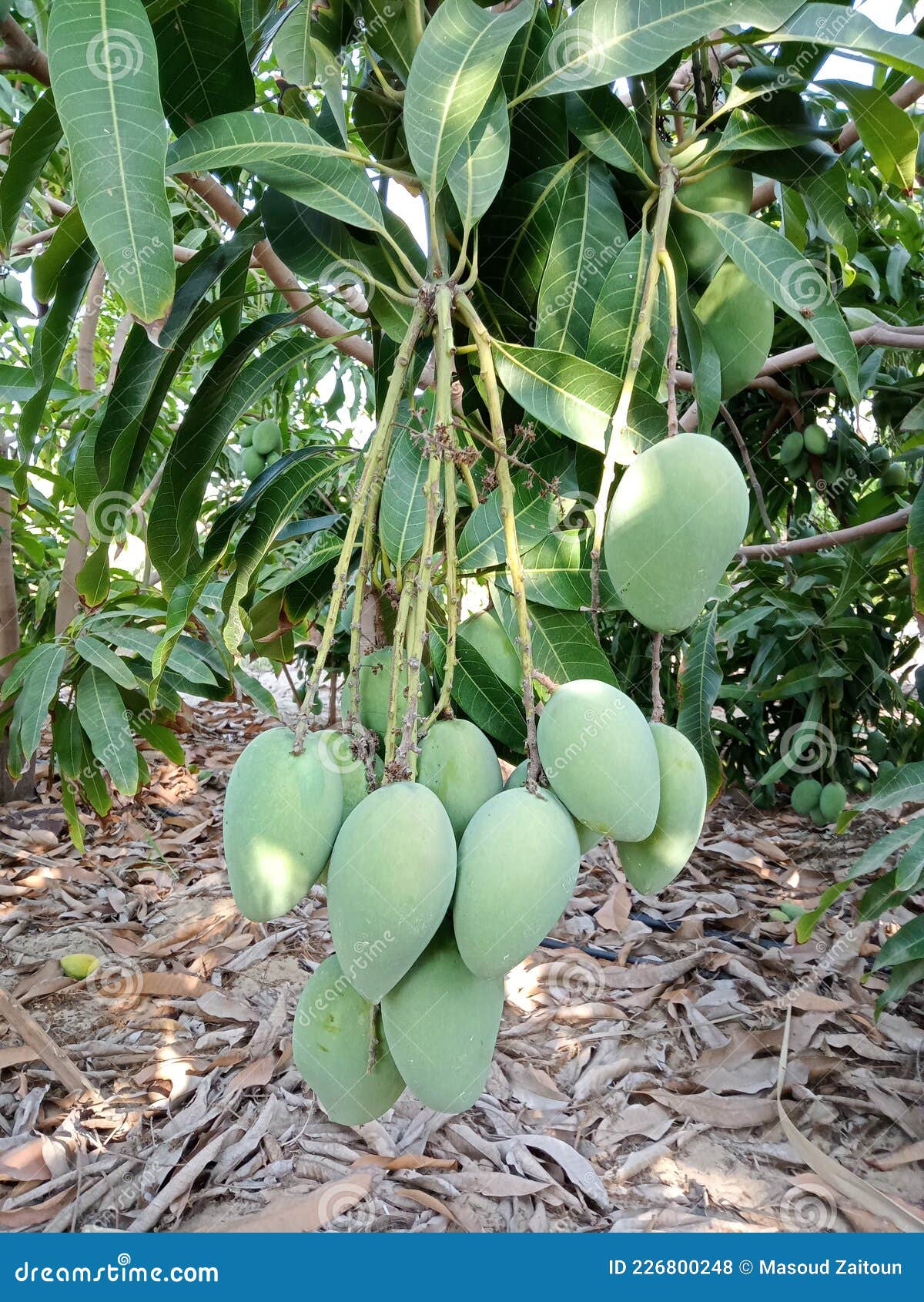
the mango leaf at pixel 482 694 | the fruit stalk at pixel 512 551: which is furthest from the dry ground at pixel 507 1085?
the fruit stalk at pixel 512 551

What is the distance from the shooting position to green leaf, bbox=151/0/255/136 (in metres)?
0.65

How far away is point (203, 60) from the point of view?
66 centimetres

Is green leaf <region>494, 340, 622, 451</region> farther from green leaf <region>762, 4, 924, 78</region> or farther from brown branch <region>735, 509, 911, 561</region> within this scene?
brown branch <region>735, 509, 911, 561</region>

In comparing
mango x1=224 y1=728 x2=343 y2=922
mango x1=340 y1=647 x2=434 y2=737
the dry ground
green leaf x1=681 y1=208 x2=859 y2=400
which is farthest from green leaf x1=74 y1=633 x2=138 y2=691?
green leaf x1=681 y1=208 x2=859 y2=400

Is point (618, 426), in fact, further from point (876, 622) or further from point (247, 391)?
point (876, 622)

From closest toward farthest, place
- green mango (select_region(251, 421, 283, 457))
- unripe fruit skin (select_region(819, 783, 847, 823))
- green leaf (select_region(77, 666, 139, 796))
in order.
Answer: green leaf (select_region(77, 666, 139, 796)) → unripe fruit skin (select_region(819, 783, 847, 823)) → green mango (select_region(251, 421, 283, 457))

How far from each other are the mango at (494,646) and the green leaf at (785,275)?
1.01ft

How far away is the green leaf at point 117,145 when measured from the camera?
471mm

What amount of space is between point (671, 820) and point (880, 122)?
0.54 m

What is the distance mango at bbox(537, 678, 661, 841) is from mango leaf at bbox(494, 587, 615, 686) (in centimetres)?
14

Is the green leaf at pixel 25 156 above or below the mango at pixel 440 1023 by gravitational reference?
above

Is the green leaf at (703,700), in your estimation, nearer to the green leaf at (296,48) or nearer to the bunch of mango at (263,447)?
the green leaf at (296,48)

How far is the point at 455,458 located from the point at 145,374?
368mm

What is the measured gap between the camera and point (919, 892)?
2328 mm
